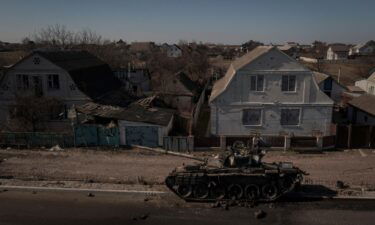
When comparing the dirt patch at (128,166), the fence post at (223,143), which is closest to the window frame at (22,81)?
the dirt patch at (128,166)

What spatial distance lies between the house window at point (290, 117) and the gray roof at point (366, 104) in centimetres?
651

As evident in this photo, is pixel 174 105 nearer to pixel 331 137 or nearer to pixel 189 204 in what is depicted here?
pixel 331 137

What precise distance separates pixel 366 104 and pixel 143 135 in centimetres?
1802

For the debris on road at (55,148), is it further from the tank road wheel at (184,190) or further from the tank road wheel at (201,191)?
the tank road wheel at (201,191)

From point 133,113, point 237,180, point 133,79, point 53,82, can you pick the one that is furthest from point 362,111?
point 133,79

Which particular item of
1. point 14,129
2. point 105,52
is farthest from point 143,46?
point 14,129

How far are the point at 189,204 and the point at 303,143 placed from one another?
10.1 m

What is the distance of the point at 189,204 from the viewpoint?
50.3 feet

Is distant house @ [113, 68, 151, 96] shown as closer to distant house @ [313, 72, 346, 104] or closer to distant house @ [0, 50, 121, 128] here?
distant house @ [0, 50, 121, 128]

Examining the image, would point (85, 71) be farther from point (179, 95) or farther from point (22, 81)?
point (179, 95)

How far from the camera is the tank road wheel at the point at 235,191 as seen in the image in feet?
50.8

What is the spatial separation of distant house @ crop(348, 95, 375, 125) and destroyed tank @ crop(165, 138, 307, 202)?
14.8 m

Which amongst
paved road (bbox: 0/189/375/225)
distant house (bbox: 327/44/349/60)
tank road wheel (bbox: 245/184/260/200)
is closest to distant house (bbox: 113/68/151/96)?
paved road (bbox: 0/189/375/225)

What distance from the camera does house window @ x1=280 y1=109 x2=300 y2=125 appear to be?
2447cm
